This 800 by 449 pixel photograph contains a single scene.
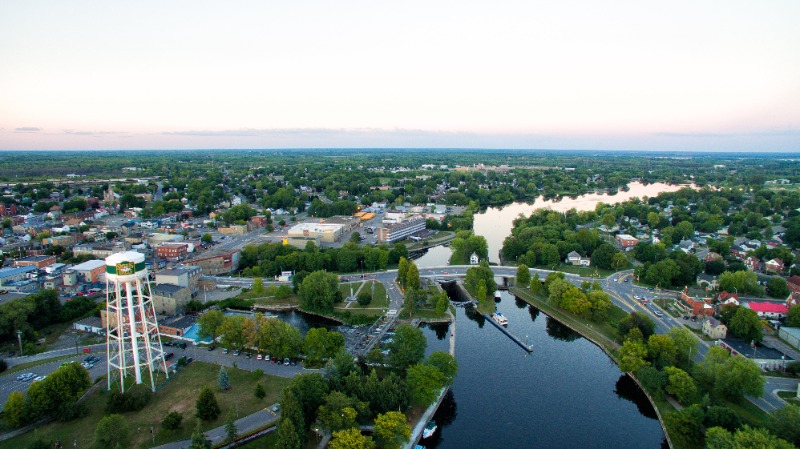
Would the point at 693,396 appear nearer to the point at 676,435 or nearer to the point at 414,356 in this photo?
the point at 676,435

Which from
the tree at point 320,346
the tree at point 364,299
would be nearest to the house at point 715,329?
the tree at point 364,299

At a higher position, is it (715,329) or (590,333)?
(715,329)

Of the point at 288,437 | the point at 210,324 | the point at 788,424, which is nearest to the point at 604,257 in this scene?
the point at 788,424

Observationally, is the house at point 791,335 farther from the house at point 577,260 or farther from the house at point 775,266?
the house at point 577,260

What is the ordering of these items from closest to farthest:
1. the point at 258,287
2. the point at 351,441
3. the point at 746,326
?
the point at 351,441, the point at 746,326, the point at 258,287

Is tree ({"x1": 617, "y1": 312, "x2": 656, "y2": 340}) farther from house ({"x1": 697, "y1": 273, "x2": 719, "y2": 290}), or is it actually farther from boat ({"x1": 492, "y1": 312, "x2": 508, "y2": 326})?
house ({"x1": 697, "y1": 273, "x2": 719, "y2": 290})

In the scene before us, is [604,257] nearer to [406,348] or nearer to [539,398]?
[539,398]

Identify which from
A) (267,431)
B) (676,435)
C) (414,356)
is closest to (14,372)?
(267,431)
